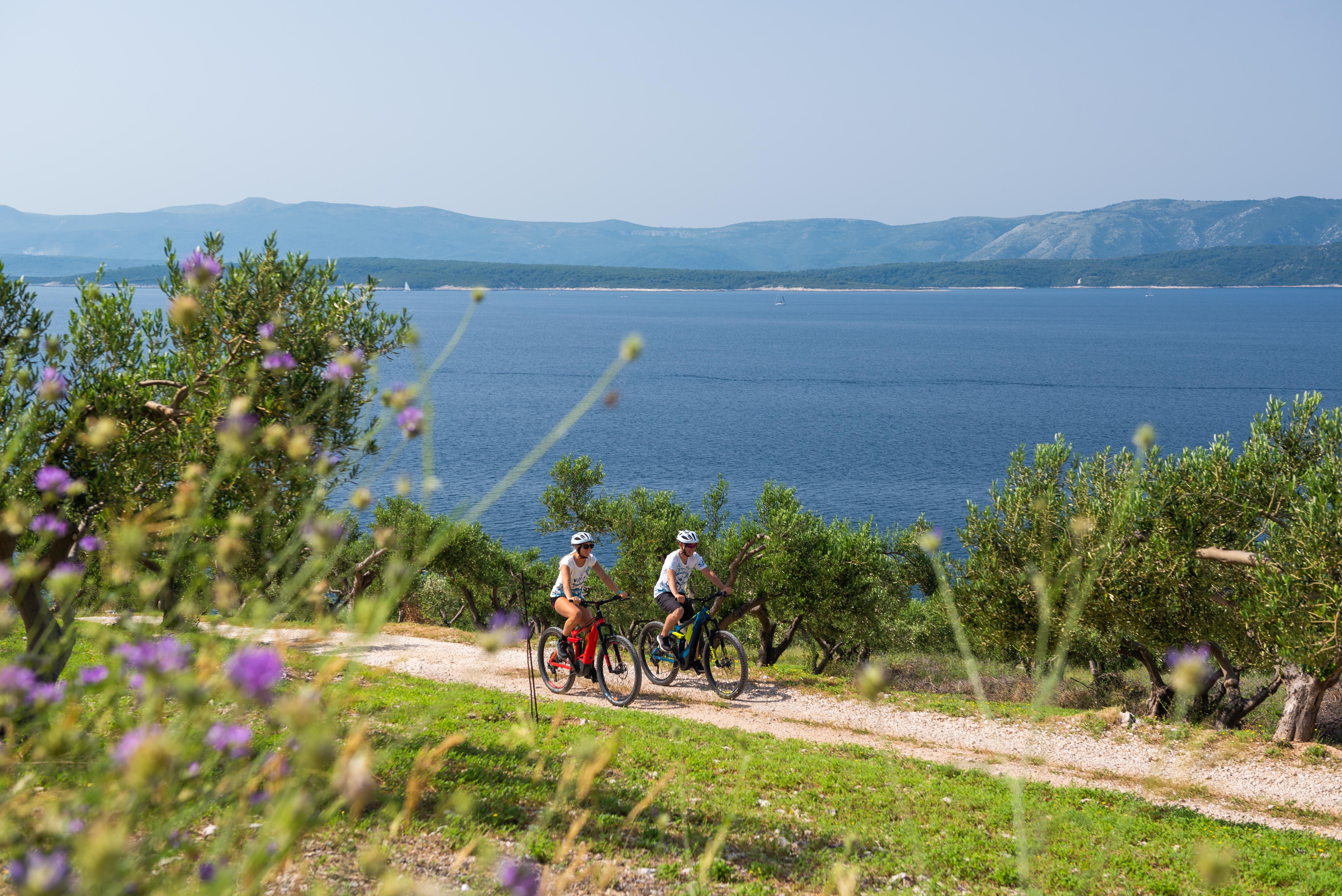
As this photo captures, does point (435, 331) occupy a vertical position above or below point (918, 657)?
above

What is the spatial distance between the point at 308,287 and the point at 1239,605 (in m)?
17.6

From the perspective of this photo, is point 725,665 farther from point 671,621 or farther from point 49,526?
point 49,526

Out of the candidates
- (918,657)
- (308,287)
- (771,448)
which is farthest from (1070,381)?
(308,287)

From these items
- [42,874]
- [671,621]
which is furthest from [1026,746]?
[42,874]

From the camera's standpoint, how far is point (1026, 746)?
13906mm

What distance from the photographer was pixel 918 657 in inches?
1324

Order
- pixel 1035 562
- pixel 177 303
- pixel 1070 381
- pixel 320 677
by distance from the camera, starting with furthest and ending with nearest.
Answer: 1. pixel 1070 381
2. pixel 1035 562
3. pixel 177 303
4. pixel 320 677

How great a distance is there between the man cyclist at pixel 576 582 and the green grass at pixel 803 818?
176cm

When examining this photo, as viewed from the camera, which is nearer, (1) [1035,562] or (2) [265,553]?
(2) [265,553]

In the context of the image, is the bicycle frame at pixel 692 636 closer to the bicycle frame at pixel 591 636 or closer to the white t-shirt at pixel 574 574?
the bicycle frame at pixel 591 636

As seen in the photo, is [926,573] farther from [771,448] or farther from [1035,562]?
[771,448]

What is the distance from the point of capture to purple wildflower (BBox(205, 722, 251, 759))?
2.05 metres

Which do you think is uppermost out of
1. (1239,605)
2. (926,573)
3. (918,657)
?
(1239,605)

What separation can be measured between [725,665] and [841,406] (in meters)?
86.6
